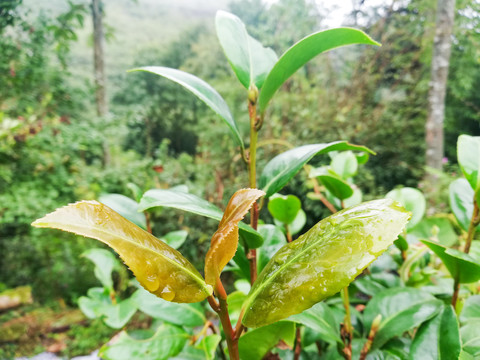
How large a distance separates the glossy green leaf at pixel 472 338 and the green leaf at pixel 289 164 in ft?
0.88

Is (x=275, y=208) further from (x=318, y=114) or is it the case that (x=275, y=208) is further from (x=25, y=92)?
(x=25, y=92)

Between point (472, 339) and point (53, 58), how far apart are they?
13.0ft

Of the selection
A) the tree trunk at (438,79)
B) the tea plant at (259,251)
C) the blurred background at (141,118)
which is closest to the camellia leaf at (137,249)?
the tea plant at (259,251)

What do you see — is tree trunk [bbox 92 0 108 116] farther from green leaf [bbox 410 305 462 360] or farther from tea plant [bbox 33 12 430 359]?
green leaf [bbox 410 305 462 360]

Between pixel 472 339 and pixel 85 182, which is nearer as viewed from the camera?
pixel 472 339

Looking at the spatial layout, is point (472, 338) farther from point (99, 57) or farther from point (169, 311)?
point (99, 57)

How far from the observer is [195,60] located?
720cm

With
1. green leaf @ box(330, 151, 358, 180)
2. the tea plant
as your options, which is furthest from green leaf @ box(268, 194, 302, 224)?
green leaf @ box(330, 151, 358, 180)

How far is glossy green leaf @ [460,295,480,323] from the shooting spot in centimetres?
42

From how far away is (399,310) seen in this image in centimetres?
40

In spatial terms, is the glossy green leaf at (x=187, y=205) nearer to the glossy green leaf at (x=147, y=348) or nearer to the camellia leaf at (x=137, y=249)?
the camellia leaf at (x=137, y=249)

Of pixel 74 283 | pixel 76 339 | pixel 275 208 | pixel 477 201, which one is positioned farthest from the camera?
pixel 74 283

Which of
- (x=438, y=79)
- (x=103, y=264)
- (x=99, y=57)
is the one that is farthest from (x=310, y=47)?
(x=99, y=57)

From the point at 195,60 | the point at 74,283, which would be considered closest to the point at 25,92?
the point at 74,283
